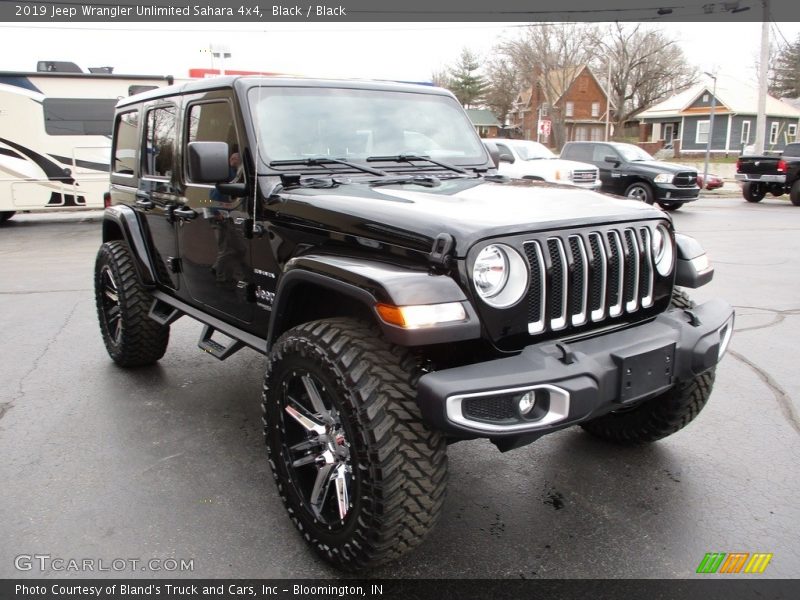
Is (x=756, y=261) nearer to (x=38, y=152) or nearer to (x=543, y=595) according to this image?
(x=543, y=595)

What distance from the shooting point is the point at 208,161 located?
3150 millimetres

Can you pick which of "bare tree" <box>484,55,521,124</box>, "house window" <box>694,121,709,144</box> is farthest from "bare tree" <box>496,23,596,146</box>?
"house window" <box>694,121,709,144</box>

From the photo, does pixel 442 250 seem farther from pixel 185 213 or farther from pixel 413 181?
pixel 185 213

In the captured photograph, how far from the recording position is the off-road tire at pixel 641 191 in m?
16.1

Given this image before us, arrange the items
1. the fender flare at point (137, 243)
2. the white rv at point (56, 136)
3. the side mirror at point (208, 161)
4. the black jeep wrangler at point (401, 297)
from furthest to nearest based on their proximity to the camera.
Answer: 1. the white rv at point (56, 136)
2. the fender flare at point (137, 243)
3. the side mirror at point (208, 161)
4. the black jeep wrangler at point (401, 297)

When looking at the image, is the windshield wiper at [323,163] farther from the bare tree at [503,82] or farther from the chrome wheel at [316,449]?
the bare tree at [503,82]

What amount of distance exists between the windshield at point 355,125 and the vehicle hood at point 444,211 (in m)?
0.39

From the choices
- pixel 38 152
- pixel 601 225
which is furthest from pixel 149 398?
pixel 38 152

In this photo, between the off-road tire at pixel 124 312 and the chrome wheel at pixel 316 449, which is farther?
the off-road tire at pixel 124 312

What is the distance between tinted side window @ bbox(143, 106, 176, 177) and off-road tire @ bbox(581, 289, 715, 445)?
311 cm

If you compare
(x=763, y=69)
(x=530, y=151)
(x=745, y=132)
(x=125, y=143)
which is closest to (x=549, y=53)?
(x=745, y=132)

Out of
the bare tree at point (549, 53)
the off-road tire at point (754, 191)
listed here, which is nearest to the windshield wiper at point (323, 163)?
the off-road tire at point (754, 191)

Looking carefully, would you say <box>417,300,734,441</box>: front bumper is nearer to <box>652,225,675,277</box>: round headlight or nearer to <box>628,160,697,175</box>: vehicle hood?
<box>652,225,675,277</box>: round headlight

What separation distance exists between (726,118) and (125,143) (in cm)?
5102
